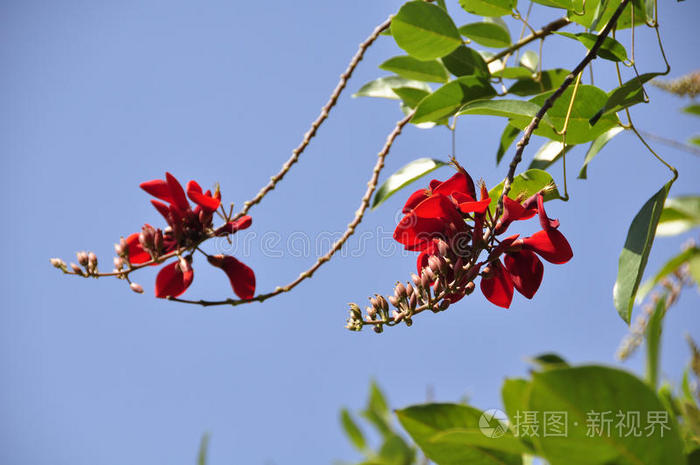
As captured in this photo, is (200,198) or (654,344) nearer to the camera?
(654,344)

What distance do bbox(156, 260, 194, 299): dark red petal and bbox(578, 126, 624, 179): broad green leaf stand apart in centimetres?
92

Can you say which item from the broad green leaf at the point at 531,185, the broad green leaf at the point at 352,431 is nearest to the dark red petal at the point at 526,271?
the broad green leaf at the point at 531,185

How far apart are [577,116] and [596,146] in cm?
20

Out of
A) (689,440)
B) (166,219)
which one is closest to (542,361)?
(689,440)

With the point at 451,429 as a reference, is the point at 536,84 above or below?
above

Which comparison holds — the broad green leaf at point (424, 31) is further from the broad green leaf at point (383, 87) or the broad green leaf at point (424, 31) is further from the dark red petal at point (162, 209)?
the dark red petal at point (162, 209)

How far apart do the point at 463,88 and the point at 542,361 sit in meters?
0.88

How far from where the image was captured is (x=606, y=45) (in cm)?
113

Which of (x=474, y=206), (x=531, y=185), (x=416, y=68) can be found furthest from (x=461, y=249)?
(x=416, y=68)

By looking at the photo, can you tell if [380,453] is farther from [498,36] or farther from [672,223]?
[498,36]

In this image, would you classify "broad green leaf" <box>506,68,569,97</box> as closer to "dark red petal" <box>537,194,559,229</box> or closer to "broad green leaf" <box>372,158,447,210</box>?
"broad green leaf" <box>372,158,447,210</box>

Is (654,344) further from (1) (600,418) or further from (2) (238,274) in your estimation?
(2) (238,274)

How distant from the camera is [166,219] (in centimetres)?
113

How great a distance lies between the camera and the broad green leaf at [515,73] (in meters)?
1.48
